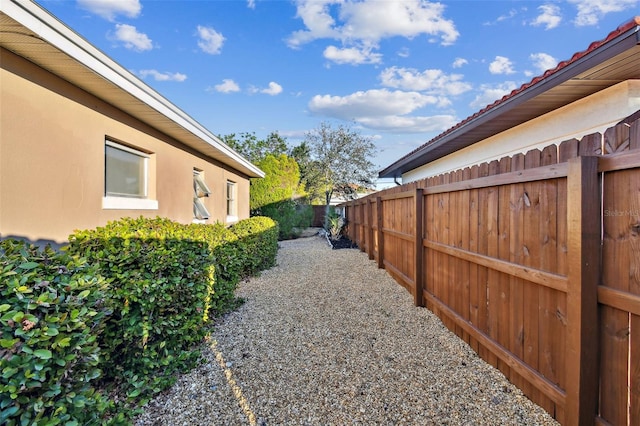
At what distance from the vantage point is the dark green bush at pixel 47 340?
1.39m

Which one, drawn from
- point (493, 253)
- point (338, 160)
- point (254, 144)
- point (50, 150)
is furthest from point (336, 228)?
point (254, 144)

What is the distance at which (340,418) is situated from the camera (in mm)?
2373

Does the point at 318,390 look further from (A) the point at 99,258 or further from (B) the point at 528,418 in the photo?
(A) the point at 99,258

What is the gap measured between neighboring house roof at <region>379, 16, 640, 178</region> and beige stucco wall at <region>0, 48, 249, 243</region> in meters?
5.88

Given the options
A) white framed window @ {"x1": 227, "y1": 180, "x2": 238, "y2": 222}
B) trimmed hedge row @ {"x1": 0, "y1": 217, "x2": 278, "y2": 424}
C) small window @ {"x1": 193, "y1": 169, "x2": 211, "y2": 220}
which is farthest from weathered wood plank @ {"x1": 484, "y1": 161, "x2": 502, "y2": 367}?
white framed window @ {"x1": 227, "y1": 180, "x2": 238, "y2": 222}

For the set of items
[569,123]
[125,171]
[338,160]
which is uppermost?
[338,160]

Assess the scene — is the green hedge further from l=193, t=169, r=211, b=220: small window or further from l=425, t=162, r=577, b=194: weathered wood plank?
l=193, t=169, r=211, b=220: small window

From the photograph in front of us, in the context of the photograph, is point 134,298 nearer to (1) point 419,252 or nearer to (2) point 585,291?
(2) point 585,291

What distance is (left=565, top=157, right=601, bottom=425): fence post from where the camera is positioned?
188 centimetres

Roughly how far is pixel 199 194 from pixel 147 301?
5.85 metres

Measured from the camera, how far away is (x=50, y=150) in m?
3.37

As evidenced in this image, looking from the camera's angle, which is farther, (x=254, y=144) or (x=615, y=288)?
(x=254, y=144)

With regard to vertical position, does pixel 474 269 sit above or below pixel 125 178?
below

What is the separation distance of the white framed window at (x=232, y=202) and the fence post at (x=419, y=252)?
298 inches
